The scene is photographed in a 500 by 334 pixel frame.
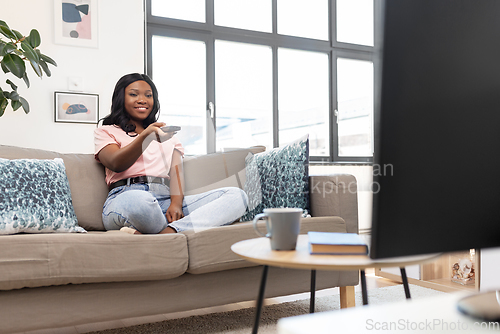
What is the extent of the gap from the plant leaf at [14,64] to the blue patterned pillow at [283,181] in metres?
1.44

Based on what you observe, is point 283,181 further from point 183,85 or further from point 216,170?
point 183,85

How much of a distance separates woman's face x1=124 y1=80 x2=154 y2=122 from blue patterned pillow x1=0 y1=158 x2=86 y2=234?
1.62 ft

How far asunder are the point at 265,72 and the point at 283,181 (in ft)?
8.10

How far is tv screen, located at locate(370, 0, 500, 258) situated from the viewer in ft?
1.20

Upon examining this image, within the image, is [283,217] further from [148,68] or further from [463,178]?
[148,68]

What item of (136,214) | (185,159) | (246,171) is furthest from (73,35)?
(136,214)

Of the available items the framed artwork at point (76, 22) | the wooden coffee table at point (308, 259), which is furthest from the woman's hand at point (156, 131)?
the framed artwork at point (76, 22)

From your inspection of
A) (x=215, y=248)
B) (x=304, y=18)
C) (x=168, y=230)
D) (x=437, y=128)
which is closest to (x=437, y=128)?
(x=437, y=128)

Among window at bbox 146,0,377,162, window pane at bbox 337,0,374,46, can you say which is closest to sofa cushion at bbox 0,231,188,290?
window at bbox 146,0,377,162

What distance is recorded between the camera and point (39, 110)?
9.97 feet

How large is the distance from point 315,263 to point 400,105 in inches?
15.3

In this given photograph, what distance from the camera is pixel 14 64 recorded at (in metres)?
2.26

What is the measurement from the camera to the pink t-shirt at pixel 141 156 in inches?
76.3

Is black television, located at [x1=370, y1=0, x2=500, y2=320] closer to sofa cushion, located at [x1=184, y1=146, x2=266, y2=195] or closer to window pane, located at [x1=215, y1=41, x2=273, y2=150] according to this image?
sofa cushion, located at [x1=184, y1=146, x2=266, y2=195]
